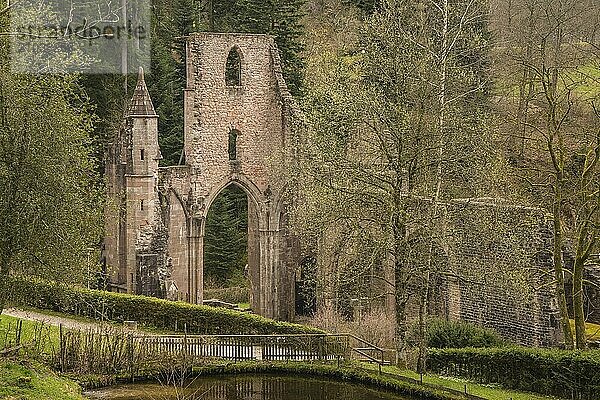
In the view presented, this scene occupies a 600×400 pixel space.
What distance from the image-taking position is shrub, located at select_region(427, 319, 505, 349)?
20.9m

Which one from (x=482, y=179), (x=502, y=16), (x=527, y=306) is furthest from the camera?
(x=502, y=16)

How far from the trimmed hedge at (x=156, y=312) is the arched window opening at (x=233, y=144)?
6785 mm

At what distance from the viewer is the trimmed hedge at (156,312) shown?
23797 millimetres

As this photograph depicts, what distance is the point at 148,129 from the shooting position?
2694 cm

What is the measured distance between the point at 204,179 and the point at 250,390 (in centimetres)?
1091

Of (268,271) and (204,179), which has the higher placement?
(204,179)

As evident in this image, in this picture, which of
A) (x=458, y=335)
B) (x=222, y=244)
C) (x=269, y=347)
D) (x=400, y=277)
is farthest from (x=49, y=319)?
(x=222, y=244)

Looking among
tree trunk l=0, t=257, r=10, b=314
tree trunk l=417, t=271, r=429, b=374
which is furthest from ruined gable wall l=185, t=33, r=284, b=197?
tree trunk l=0, t=257, r=10, b=314

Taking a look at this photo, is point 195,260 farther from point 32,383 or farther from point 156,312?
point 32,383

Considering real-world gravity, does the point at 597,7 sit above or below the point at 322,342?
above

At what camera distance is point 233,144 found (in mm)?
30766

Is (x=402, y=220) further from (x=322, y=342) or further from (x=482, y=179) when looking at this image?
(x=322, y=342)

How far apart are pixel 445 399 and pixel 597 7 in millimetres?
13195

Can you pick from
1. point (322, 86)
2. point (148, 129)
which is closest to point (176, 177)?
point (148, 129)
